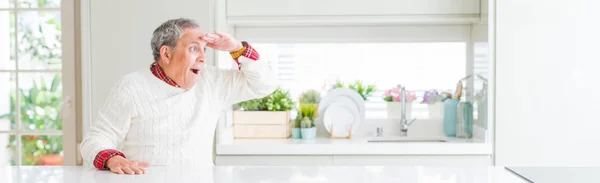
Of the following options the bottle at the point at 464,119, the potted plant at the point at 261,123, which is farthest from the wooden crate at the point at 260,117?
the bottle at the point at 464,119

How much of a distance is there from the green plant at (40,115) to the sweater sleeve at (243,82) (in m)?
1.54

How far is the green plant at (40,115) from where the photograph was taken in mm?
3518

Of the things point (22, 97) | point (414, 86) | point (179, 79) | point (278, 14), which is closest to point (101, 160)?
point (179, 79)

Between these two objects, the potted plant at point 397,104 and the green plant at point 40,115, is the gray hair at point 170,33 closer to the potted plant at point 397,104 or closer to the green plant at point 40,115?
the green plant at point 40,115

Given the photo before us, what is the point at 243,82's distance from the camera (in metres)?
2.31

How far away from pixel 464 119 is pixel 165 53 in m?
1.90

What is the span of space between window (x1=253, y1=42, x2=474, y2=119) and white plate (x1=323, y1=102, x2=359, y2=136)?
29 centimetres

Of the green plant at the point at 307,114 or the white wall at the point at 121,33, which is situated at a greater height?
the white wall at the point at 121,33

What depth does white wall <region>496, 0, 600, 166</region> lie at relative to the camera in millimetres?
3102

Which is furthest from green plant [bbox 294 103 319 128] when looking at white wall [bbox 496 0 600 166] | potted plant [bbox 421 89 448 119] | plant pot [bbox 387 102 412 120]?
white wall [bbox 496 0 600 166]

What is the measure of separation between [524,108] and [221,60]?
1453 millimetres

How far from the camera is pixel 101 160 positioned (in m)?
1.88

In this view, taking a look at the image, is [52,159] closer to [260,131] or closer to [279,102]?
[260,131]

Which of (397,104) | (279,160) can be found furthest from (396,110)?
(279,160)
